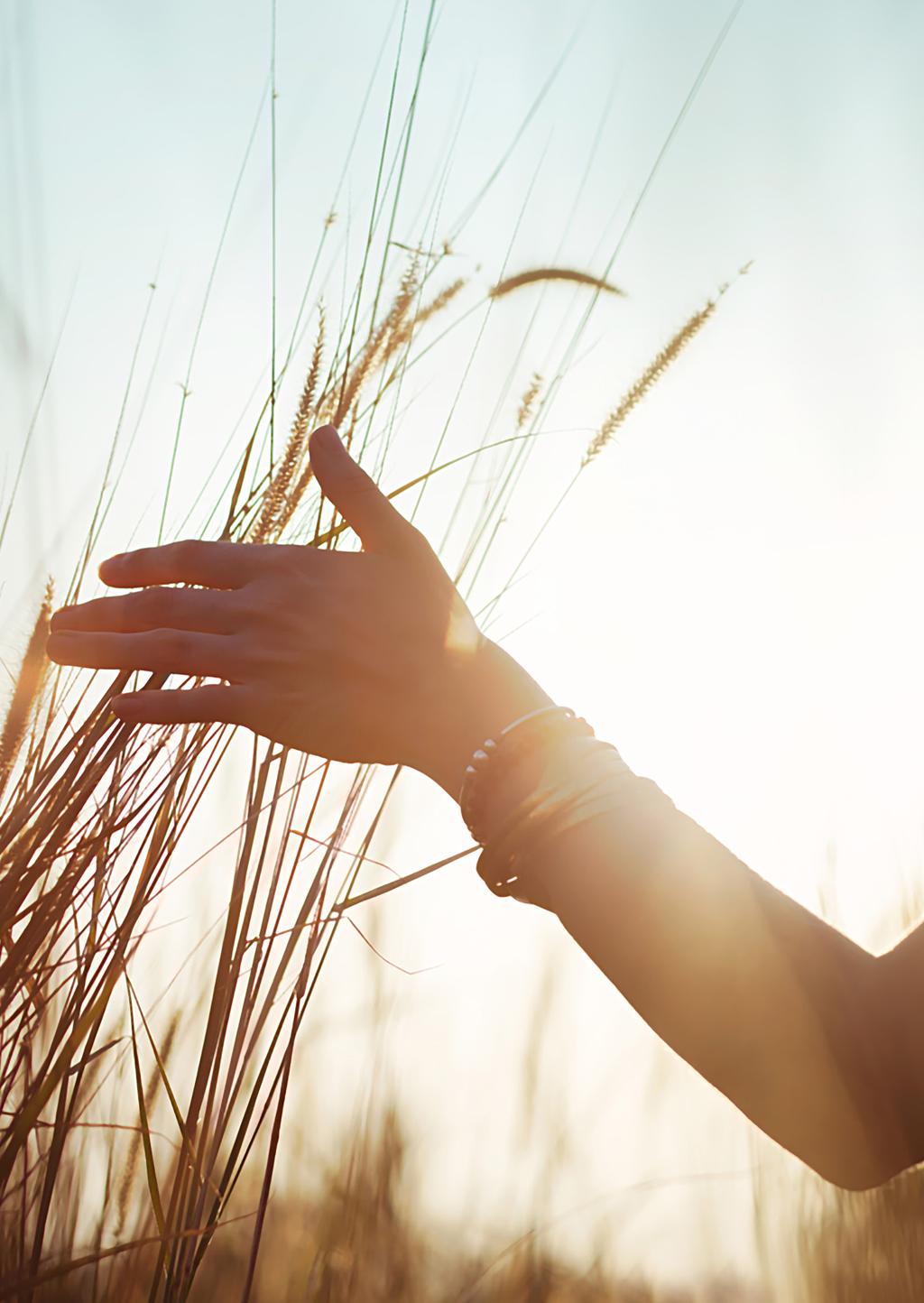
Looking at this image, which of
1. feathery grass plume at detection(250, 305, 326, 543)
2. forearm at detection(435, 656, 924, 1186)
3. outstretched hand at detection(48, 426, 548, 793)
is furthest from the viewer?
feathery grass plume at detection(250, 305, 326, 543)

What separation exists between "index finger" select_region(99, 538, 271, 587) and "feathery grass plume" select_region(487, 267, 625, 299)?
1.56 feet

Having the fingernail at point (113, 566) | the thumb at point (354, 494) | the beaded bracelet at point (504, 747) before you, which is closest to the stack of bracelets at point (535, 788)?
the beaded bracelet at point (504, 747)

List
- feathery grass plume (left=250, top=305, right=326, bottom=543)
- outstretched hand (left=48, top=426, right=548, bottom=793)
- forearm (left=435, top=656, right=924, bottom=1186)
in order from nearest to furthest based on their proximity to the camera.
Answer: forearm (left=435, top=656, right=924, bottom=1186)
outstretched hand (left=48, top=426, right=548, bottom=793)
feathery grass plume (left=250, top=305, right=326, bottom=543)

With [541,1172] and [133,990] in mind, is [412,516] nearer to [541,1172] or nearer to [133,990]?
[133,990]

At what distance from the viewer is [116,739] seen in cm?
75

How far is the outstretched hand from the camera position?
2.40 feet

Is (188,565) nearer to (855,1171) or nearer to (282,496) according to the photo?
(282,496)

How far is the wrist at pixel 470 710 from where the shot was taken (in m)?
0.76

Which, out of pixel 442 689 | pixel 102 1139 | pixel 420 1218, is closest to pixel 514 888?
pixel 442 689

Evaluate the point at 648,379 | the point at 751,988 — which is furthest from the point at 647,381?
the point at 751,988

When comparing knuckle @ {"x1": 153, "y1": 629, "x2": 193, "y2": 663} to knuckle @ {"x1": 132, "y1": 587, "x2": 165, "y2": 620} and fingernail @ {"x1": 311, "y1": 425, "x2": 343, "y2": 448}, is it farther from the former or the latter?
fingernail @ {"x1": 311, "y1": 425, "x2": 343, "y2": 448}

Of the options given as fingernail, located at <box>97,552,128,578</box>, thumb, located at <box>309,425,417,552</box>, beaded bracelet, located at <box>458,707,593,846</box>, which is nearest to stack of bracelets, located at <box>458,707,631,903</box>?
beaded bracelet, located at <box>458,707,593,846</box>

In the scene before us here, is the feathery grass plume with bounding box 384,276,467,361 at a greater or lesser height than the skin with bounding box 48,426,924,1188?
greater

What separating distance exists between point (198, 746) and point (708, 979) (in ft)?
1.43
